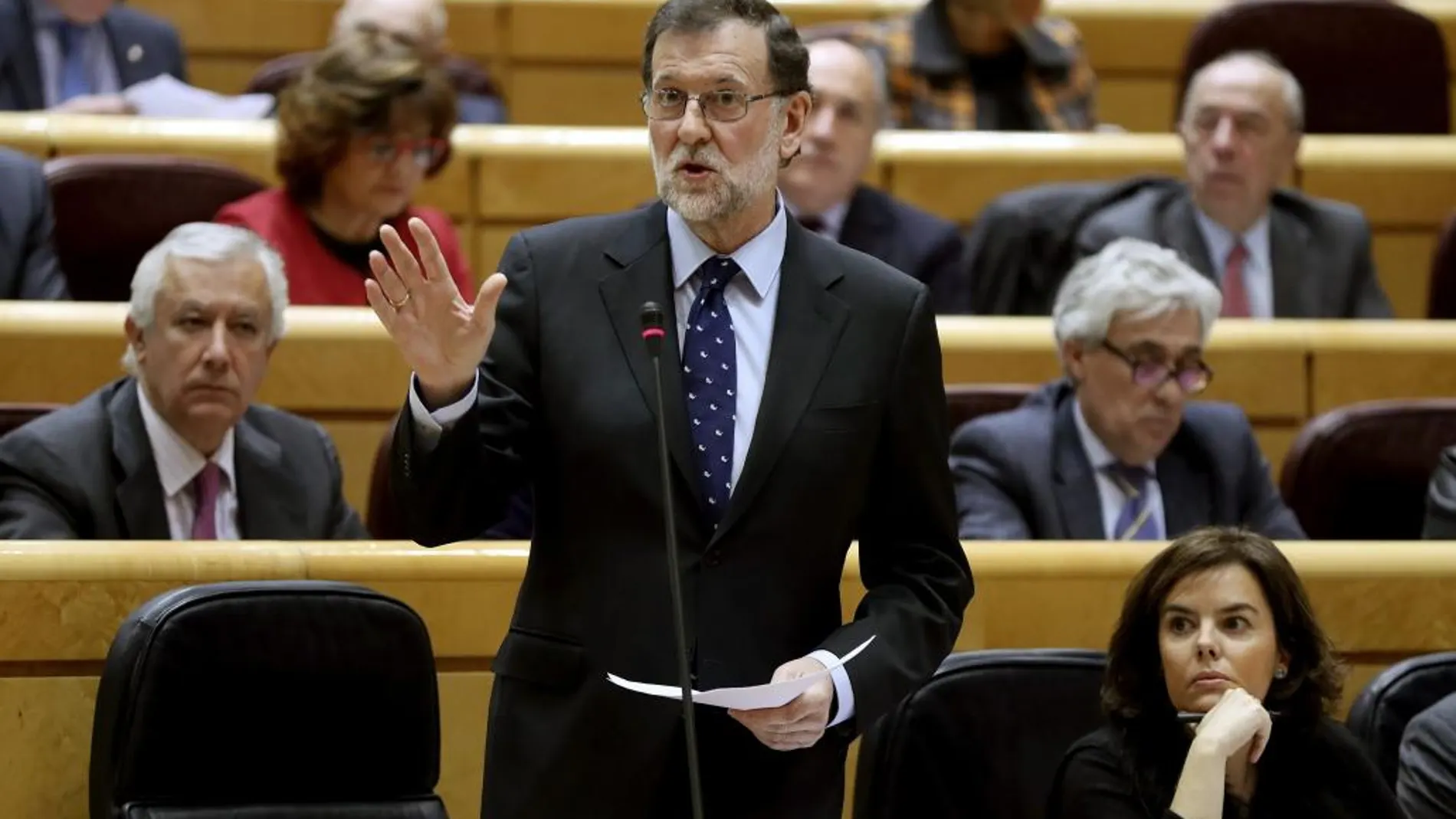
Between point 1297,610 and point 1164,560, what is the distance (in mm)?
97

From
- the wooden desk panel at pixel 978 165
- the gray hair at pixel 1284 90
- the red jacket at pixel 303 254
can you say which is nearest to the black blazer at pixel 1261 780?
the red jacket at pixel 303 254

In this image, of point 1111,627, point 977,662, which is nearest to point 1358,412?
point 1111,627

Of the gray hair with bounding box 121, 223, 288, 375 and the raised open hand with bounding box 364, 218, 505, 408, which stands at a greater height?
the raised open hand with bounding box 364, 218, 505, 408

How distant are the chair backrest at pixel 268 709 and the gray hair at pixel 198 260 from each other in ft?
1.92

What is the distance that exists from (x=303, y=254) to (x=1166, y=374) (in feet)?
3.11

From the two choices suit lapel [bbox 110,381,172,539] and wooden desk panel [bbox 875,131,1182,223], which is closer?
suit lapel [bbox 110,381,172,539]

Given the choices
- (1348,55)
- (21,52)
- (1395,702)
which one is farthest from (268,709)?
(1348,55)

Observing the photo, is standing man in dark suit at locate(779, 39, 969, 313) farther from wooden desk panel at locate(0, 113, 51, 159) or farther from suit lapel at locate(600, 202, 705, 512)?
suit lapel at locate(600, 202, 705, 512)

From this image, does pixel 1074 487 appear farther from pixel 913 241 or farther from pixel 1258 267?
pixel 1258 267

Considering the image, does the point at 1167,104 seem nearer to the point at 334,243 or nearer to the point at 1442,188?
the point at 1442,188

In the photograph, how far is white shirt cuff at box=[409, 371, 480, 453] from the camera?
1109 mm

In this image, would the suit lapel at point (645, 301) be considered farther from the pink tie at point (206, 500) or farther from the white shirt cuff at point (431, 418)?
the pink tie at point (206, 500)

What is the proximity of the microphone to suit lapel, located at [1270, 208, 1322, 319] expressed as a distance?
173 centimetres

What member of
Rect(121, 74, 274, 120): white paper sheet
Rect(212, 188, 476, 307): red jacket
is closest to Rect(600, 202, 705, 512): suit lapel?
Rect(212, 188, 476, 307): red jacket
